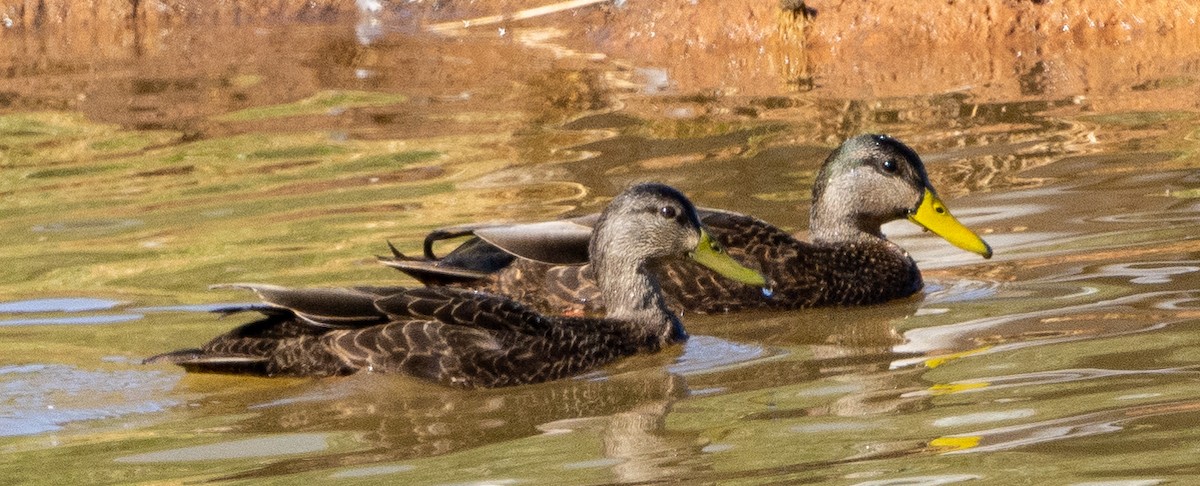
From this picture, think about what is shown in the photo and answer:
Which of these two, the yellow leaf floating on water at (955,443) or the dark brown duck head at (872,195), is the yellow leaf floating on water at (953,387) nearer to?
the yellow leaf floating on water at (955,443)

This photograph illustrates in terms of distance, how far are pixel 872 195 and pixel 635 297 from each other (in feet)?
4.99

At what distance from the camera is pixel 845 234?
332 inches

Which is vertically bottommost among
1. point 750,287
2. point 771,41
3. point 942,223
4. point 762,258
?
point 750,287

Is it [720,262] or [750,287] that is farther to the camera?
[750,287]

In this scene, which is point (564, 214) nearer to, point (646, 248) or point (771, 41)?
point (646, 248)

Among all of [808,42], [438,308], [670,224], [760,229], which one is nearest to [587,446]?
[438,308]

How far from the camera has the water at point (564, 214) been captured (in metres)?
5.46

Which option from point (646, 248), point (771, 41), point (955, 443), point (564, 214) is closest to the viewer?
point (955, 443)

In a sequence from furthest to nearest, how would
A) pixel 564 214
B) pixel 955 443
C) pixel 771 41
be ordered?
1. pixel 771 41
2. pixel 564 214
3. pixel 955 443

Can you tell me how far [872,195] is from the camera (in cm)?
829

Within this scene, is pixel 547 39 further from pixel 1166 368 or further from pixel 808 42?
pixel 1166 368

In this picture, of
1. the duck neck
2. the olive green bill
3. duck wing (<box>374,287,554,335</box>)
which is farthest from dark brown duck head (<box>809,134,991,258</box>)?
duck wing (<box>374,287,554,335</box>)

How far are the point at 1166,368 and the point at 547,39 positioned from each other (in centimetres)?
962

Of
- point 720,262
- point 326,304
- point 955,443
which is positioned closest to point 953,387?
point 955,443
